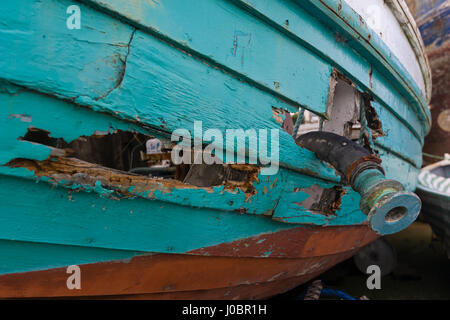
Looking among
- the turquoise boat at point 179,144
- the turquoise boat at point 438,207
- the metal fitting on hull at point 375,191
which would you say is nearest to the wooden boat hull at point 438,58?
the turquoise boat at point 438,207

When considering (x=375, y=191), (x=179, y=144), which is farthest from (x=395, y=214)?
(x=179, y=144)

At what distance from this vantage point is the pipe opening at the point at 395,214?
0.98 meters

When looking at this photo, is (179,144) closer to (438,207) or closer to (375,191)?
(375,191)

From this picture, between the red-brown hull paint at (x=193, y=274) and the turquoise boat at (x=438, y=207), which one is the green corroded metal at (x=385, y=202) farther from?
the turquoise boat at (x=438, y=207)

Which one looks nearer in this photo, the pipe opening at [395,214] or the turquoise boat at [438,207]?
the pipe opening at [395,214]

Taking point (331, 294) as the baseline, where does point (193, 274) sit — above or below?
above

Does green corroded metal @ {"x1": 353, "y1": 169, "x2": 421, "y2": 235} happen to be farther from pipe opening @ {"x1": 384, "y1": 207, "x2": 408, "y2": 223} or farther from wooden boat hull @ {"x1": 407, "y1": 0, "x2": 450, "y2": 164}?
wooden boat hull @ {"x1": 407, "y1": 0, "x2": 450, "y2": 164}

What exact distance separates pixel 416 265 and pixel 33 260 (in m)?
4.40

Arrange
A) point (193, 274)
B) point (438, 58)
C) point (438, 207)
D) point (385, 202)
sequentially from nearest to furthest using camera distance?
1. point (385, 202)
2. point (193, 274)
3. point (438, 207)
4. point (438, 58)

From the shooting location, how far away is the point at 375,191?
0.93 meters

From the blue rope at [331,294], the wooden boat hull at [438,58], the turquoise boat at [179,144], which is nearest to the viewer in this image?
the turquoise boat at [179,144]

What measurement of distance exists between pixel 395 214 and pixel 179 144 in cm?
93
